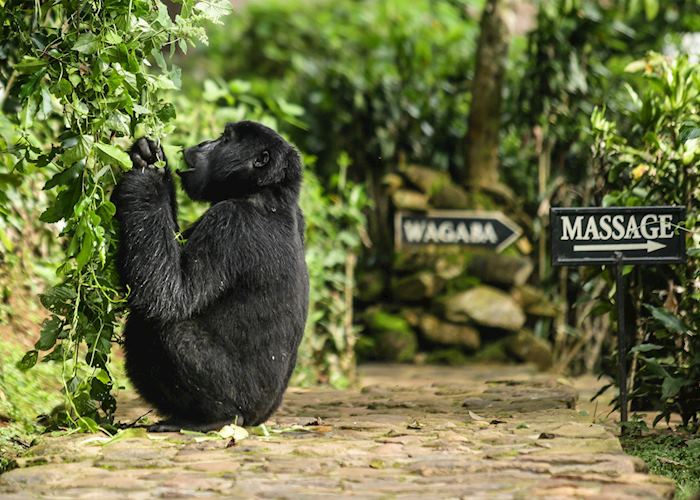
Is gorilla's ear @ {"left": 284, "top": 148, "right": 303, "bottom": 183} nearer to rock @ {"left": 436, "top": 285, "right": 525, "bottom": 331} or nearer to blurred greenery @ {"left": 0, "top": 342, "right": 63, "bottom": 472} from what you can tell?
blurred greenery @ {"left": 0, "top": 342, "right": 63, "bottom": 472}

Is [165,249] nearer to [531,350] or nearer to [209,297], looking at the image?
[209,297]

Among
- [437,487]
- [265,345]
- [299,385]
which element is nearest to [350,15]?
[299,385]

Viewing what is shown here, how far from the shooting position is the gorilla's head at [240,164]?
5230 millimetres

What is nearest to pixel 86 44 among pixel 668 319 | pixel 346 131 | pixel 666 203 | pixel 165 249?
pixel 165 249

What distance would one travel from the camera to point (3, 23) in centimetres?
466

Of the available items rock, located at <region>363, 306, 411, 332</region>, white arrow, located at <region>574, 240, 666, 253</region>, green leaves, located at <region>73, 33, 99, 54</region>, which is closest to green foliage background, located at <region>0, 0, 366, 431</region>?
green leaves, located at <region>73, 33, 99, 54</region>

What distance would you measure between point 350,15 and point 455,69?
4117 mm

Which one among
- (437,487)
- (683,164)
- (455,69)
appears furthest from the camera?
(455,69)

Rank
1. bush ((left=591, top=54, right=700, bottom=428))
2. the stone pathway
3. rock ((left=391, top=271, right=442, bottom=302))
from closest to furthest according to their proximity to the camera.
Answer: the stone pathway
bush ((left=591, top=54, right=700, bottom=428))
rock ((left=391, top=271, right=442, bottom=302))

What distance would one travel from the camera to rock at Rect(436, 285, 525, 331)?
404 inches

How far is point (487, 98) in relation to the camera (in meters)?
10.8

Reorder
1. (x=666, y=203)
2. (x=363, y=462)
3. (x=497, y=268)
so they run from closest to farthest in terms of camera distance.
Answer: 1. (x=363, y=462)
2. (x=666, y=203)
3. (x=497, y=268)

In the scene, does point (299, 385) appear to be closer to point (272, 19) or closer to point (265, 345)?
point (265, 345)

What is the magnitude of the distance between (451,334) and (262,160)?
17.7 feet
